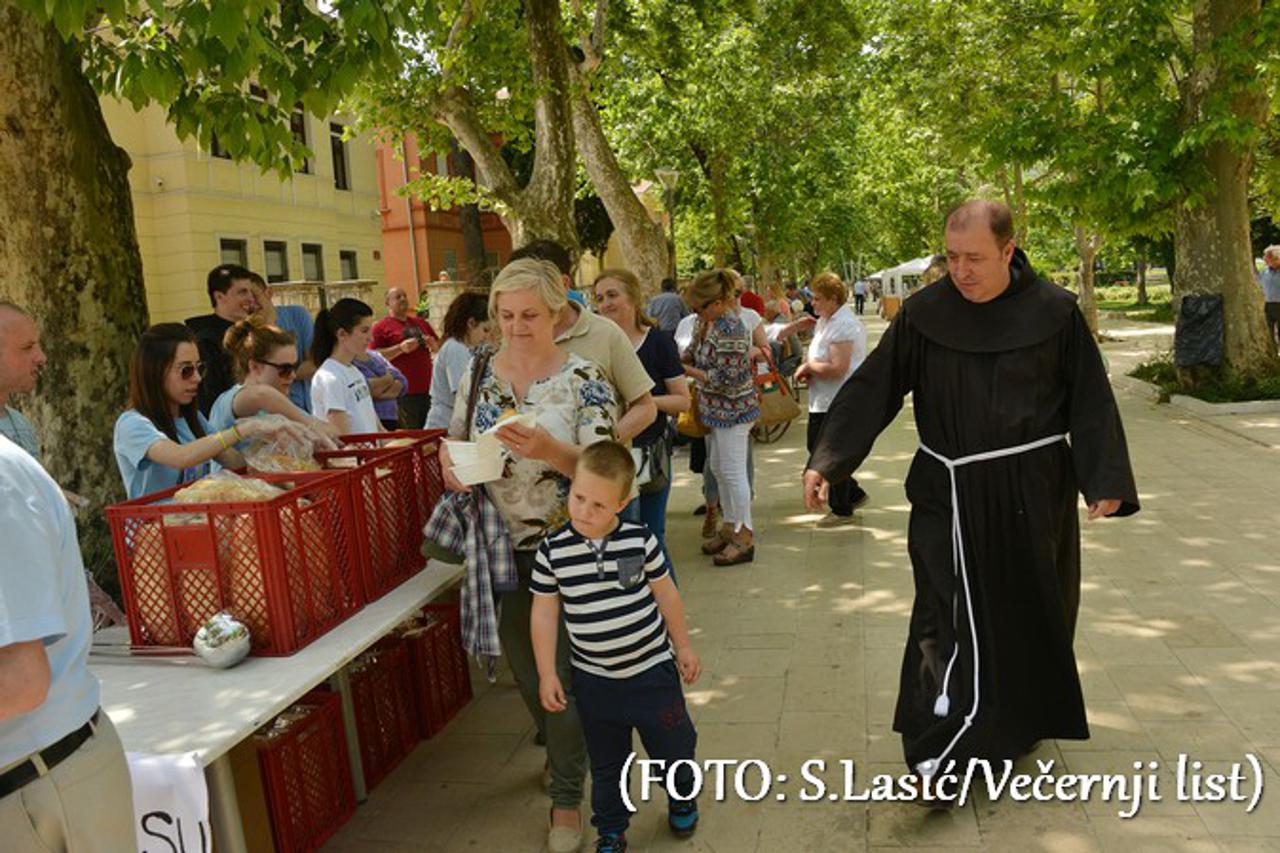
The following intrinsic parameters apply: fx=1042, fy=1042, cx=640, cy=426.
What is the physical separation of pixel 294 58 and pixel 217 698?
11.1 ft

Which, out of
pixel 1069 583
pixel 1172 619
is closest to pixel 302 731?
pixel 1069 583

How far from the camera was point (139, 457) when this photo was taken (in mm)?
3826

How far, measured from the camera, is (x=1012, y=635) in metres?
3.68

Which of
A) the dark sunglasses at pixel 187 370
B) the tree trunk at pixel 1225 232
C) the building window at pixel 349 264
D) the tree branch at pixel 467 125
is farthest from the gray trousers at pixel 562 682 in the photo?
the building window at pixel 349 264

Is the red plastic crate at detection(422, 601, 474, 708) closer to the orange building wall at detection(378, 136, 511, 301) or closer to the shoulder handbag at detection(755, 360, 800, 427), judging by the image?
the shoulder handbag at detection(755, 360, 800, 427)

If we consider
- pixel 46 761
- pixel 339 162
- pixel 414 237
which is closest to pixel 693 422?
pixel 46 761

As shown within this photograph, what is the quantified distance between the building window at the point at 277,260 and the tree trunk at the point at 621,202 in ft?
48.1

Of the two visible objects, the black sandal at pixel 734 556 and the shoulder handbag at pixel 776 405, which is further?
the shoulder handbag at pixel 776 405

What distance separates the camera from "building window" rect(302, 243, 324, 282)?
28.7 metres

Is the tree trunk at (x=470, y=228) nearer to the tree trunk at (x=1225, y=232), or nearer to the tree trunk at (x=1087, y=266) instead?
the tree trunk at (x=1087, y=266)

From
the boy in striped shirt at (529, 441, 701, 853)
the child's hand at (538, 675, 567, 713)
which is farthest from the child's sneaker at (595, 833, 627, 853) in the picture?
the child's hand at (538, 675, 567, 713)

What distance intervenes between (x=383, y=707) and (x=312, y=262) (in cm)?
2659

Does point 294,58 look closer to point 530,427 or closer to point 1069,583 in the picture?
point 530,427

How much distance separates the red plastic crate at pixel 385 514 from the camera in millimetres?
3740
